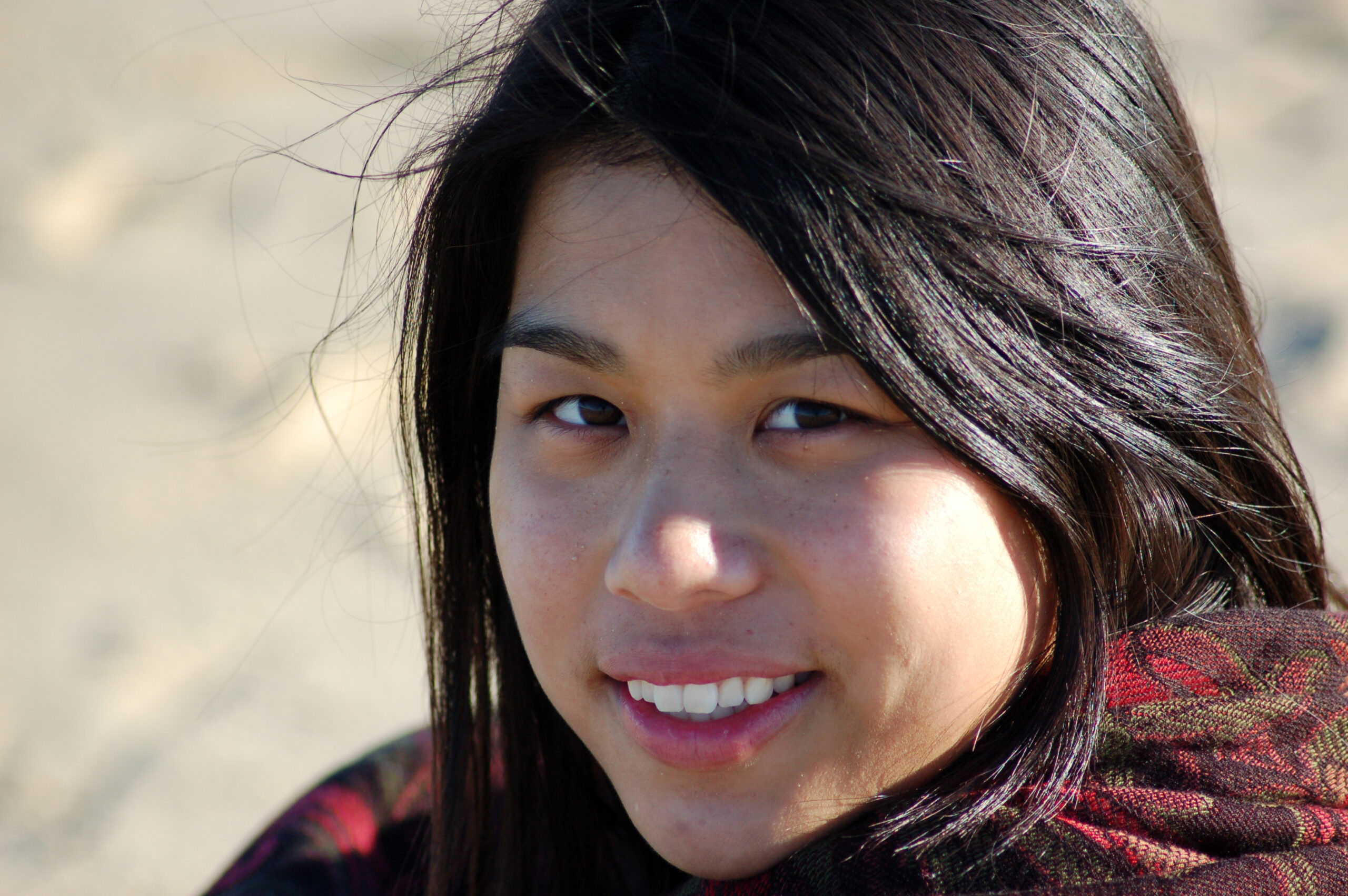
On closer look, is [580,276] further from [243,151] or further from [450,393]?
[243,151]

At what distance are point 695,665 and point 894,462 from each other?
0.28 metres

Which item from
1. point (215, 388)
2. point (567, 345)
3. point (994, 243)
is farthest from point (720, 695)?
point (215, 388)

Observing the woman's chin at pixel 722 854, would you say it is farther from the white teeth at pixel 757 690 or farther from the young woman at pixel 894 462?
the white teeth at pixel 757 690

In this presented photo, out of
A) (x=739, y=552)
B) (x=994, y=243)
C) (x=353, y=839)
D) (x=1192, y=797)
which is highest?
(x=994, y=243)

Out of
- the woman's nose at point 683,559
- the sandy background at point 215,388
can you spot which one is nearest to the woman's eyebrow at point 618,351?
the woman's nose at point 683,559

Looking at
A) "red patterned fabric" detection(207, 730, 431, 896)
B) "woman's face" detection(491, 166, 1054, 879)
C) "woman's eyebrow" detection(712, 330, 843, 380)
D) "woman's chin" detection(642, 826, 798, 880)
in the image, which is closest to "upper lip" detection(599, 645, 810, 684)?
"woman's face" detection(491, 166, 1054, 879)

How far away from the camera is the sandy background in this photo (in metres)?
2.83

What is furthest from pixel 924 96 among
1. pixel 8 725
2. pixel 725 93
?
pixel 8 725

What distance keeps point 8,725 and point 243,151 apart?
2375 millimetres

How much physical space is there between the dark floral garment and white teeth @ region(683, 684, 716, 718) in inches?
7.0

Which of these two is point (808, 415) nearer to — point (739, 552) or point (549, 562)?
point (739, 552)

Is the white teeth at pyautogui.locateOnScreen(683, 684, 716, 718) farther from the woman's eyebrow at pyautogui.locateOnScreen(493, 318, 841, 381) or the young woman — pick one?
the woman's eyebrow at pyautogui.locateOnScreen(493, 318, 841, 381)

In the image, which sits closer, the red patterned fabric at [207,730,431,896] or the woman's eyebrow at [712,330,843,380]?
the woman's eyebrow at [712,330,843,380]

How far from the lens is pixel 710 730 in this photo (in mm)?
1229
